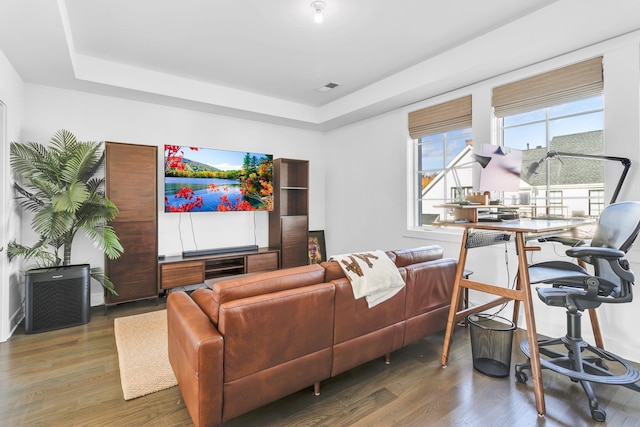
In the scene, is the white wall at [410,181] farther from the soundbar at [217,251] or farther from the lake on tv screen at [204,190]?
the lake on tv screen at [204,190]

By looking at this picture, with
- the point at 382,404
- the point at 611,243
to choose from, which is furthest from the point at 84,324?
the point at 611,243

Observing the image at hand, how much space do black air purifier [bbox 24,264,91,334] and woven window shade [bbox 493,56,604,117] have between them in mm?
4550

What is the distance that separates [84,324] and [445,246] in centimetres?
393

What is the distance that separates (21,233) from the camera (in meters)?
3.25

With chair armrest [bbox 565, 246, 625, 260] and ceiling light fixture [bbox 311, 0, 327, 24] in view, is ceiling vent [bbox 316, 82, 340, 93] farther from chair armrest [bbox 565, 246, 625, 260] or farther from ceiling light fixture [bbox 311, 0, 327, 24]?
chair armrest [bbox 565, 246, 625, 260]

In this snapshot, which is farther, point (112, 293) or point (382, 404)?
point (112, 293)

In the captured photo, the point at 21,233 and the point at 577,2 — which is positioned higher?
the point at 577,2

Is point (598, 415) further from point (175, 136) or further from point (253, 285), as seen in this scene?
point (175, 136)

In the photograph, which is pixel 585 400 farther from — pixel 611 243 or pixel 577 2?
pixel 577 2

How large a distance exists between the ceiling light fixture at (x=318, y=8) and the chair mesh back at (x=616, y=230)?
8.10 ft

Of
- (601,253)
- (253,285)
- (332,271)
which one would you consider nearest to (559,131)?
(601,253)

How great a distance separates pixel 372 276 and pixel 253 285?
0.80 m

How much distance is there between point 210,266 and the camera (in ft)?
13.4

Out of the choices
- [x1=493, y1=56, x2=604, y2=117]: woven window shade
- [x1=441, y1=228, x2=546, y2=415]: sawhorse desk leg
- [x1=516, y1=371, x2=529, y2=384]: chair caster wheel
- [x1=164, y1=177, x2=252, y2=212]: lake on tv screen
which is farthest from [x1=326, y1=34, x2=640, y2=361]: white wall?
[x1=164, y1=177, x2=252, y2=212]: lake on tv screen
